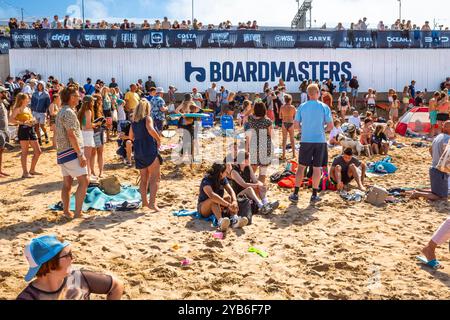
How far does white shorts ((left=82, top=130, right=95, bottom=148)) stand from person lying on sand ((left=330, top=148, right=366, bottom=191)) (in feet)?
13.2

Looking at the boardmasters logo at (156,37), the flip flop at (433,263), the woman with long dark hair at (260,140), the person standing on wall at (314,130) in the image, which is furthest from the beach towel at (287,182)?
the boardmasters logo at (156,37)

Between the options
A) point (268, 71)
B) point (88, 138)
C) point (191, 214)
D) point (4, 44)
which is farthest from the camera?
point (268, 71)

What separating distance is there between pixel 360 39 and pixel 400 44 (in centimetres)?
197

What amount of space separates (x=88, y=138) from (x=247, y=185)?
267 cm

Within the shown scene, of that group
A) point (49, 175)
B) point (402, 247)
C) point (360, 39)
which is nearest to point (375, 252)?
point (402, 247)

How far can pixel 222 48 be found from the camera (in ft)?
73.6

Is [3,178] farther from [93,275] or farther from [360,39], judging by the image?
[360,39]

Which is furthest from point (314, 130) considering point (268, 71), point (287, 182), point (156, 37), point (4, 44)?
point (4, 44)

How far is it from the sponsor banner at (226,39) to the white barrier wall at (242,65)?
247mm

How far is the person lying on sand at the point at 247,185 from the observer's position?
23.1 feet

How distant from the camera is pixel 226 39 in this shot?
2239 centimetres

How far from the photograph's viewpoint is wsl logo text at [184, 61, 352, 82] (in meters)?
22.5

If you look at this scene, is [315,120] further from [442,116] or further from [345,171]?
[442,116]

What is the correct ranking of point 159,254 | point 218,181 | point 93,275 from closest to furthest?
point 93,275 → point 159,254 → point 218,181
